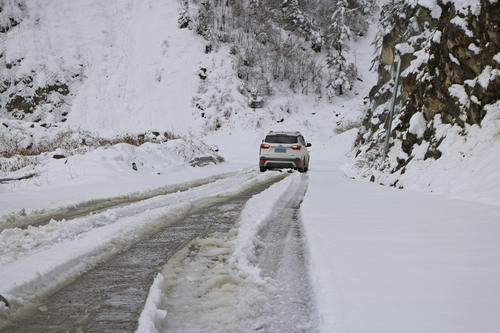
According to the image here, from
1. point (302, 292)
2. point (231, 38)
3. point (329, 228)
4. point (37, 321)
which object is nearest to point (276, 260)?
point (302, 292)

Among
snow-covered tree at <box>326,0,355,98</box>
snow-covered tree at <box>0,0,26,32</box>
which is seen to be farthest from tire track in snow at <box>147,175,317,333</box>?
snow-covered tree at <box>0,0,26,32</box>

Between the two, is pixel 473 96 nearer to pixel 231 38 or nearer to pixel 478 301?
pixel 478 301

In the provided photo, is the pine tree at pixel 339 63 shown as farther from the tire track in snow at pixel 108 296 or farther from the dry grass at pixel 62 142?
the tire track in snow at pixel 108 296

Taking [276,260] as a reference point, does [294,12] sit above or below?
above

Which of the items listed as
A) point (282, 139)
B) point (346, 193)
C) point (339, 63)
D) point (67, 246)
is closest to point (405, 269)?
point (67, 246)

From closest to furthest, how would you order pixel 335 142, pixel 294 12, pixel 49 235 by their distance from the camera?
1. pixel 49 235
2. pixel 335 142
3. pixel 294 12

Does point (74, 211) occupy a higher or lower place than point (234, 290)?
higher

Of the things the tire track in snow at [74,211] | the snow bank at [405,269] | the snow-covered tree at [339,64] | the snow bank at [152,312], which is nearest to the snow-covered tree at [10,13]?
the snow-covered tree at [339,64]

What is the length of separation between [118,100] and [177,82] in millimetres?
6386

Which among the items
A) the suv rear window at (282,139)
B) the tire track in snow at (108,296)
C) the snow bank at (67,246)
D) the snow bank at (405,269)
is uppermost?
the suv rear window at (282,139)

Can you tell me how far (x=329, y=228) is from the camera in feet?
12.7

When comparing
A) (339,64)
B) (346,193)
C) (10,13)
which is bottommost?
(346,193)

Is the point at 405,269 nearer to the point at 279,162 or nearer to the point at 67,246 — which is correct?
the point at 67,246

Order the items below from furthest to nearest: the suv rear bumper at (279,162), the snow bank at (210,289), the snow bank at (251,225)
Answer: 1. the suv rear bumper at (279,162)
2. the snow bank at (251,225)
3. the snow bank at (210,289)
